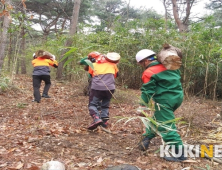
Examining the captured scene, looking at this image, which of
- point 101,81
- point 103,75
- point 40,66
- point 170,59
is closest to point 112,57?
point 103,75

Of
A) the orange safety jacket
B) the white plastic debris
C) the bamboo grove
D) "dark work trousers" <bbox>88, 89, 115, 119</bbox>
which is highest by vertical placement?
the bamboo grove

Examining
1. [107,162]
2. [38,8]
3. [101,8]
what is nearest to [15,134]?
[107,162]

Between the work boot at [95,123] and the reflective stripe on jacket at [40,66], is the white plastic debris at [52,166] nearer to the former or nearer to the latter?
the work boot at [95,123]

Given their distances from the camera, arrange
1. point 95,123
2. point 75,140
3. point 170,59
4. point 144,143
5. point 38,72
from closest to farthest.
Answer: point 170,59
point 144,143
point 75,140
point 95,123
point 38,72

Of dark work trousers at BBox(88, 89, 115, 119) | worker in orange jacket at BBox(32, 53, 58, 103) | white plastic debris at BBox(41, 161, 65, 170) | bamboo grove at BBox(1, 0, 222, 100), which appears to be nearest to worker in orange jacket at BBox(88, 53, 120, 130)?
dark work trousers at BBox(88, 89, 115, 119)

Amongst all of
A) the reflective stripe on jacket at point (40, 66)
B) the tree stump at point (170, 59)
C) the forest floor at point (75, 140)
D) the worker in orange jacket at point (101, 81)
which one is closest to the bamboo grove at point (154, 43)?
the reflective stripe on jacket at point (40, 66)

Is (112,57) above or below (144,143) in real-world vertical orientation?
above

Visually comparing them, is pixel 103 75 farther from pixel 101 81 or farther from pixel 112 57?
pixel 112 57

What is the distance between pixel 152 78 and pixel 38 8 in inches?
552

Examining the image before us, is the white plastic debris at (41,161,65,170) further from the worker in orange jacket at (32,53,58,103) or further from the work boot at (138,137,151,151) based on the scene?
the worker in orange jacket at (32,53,58,103)

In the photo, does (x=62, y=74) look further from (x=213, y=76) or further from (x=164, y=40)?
(x=213, y=76)

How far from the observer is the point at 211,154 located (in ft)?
8.75

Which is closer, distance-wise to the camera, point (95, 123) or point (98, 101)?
point (95, 123)

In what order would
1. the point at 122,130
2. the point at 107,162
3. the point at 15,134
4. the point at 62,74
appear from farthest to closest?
the point at 62,74 < the point at 122,130 < the point at 15,134 < the point at 107,162
